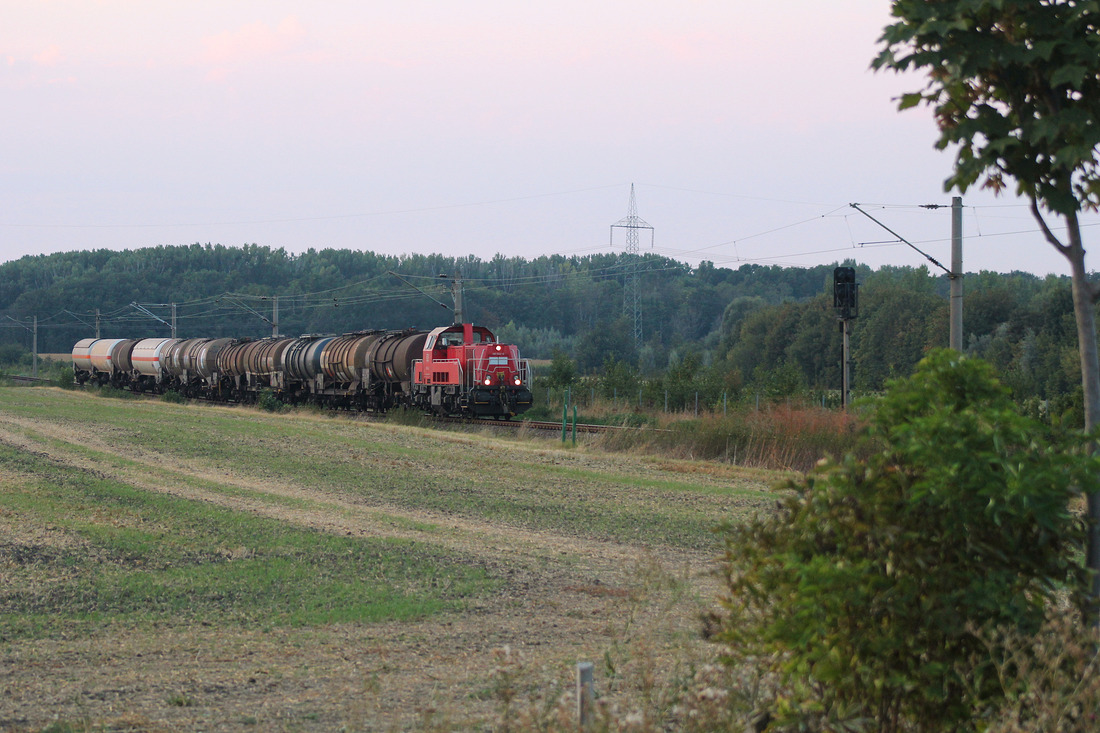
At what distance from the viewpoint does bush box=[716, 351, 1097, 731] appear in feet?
14.1

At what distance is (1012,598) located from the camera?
4301mm

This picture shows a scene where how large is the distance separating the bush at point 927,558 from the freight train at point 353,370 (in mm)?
28052

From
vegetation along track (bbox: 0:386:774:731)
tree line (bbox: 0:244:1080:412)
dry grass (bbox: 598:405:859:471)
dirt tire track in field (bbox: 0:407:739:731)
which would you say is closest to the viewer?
dirt tire track in field (bbox: 0:407:739:731)

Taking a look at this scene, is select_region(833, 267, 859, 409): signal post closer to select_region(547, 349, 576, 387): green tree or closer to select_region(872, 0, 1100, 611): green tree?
select_region(872, 0, 1100, 611): green tree

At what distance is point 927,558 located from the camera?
170 inches

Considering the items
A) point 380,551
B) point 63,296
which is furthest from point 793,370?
point 63,296

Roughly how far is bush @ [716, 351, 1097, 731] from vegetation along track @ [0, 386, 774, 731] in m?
1.37

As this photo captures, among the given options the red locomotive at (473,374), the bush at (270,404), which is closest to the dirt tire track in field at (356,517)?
the red locomotive at (473,374)

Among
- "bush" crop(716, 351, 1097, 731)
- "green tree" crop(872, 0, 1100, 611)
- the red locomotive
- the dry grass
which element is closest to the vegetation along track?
"bush" crop(716, 351, 1097, 731)

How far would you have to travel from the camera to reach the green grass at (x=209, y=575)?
8.93 m

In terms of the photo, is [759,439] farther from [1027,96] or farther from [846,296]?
[1027,96]

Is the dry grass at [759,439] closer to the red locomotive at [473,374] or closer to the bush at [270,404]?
the red locomotive at [473,374]

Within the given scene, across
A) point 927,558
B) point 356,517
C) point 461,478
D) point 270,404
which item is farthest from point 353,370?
point 927,558

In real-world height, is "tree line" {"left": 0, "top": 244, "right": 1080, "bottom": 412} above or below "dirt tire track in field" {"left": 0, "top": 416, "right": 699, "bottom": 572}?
above
